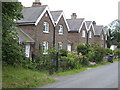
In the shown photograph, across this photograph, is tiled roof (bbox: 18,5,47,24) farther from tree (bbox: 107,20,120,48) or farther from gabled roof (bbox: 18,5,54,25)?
tree (bbox: 107,20,120,48)

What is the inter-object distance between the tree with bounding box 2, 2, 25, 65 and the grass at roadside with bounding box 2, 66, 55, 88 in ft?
1.93

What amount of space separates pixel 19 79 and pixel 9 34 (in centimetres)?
259

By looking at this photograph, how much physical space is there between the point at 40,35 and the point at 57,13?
603 centimetres

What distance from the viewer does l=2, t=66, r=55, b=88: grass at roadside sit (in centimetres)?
976

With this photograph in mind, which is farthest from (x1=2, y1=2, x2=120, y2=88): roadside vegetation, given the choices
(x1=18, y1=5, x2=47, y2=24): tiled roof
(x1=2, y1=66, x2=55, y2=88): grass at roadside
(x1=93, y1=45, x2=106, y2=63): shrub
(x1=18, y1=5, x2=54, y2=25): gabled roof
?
(x1=18, y1=5, x2=47, y2=24): tiled roof

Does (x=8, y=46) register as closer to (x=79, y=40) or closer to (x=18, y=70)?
(x=18, y=70)

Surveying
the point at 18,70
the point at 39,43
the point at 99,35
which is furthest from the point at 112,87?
the point at 99,35

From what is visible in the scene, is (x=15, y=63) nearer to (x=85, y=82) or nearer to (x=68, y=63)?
(x=85, y=82)

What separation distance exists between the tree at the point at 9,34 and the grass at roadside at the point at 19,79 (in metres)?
0.59

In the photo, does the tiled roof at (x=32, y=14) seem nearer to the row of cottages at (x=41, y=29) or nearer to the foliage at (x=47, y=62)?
the row of cottages at (x=41, y=29)

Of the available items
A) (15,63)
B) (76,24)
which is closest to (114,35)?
(76,24)

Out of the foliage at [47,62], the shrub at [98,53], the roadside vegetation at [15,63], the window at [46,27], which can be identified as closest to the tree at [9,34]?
the roadside vegetation at [15,63]

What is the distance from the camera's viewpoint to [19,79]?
34.2ft

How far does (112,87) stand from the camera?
10500mm
